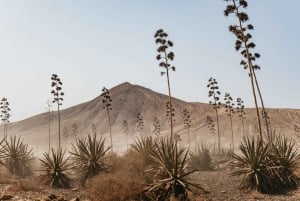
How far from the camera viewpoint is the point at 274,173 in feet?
56.3

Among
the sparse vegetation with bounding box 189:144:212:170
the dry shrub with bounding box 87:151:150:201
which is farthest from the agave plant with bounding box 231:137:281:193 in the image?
the sparse vegetation with bounding box 189:144:212:170

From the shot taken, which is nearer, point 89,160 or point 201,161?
point 89,160

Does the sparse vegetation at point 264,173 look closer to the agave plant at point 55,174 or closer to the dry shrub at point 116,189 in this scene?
the dry shrub at point 116,189

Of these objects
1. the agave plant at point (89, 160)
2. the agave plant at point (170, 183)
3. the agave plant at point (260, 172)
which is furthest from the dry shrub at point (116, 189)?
the agave plant at point (260, 172)

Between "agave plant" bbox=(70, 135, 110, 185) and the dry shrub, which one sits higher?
"agave plant" bbox=(70, 135, 110, 185)

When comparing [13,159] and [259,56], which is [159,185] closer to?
[259,56]

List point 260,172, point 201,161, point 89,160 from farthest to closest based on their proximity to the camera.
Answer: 1. point 201,161
2. point 89,160
3. point 260,172

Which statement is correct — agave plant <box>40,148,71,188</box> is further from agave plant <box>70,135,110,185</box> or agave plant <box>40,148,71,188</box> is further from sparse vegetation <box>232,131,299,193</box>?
sparse vegetation <box>232,131,299,193</box>

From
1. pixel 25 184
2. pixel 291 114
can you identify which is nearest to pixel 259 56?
pixel 25 184

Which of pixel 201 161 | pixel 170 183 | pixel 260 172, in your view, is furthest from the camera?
pixel 201 161

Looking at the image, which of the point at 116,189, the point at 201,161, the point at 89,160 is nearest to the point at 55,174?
the point at 89,160

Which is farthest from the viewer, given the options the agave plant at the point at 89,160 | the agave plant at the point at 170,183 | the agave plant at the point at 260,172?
the agave plant at the point at 89,160

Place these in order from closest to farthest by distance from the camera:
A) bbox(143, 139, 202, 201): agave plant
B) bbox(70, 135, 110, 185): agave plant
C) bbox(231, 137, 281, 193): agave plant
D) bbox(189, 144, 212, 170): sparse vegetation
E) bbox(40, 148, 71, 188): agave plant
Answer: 1. bbox(143, 139, 202, 201): agave plant
2. bbox(231, 137, 281, 193): agave plant
3. bbox(70, 135, 110, 185): agave plant
4. bbox(40, 148, 71, 188): agave plant
5. bbox(189, 144, 212, 170): sparse vegetation

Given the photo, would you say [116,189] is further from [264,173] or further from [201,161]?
[201,161]
